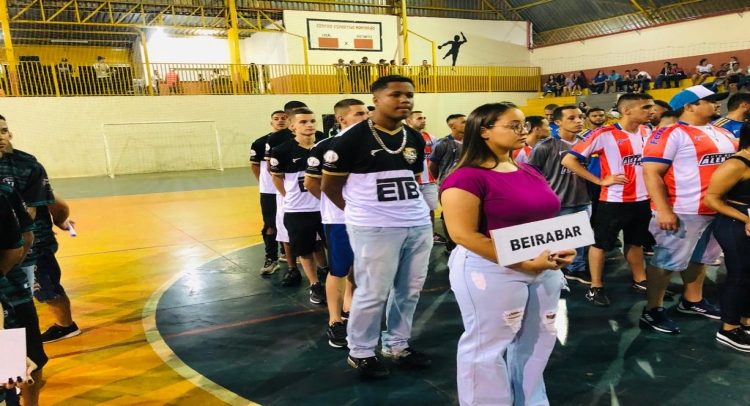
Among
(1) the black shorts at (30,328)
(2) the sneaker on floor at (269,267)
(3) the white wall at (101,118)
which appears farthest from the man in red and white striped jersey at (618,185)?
(3) the white wall at (101,118)

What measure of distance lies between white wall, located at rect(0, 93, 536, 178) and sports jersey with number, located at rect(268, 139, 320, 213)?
15.3m

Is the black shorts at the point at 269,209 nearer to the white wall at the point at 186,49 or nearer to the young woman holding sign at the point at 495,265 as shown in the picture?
the young woman holding sign at the point at 495,265

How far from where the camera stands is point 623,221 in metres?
4.63

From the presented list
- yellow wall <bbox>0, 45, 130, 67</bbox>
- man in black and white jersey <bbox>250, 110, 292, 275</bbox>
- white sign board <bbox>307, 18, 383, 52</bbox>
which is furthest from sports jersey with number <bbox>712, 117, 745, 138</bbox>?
yellow wall <bbox>0, 45, 130, 67</bbox>

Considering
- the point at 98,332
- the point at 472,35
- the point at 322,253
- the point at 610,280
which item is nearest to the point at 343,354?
the point at 322,253

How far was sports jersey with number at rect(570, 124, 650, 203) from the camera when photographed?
4.59m

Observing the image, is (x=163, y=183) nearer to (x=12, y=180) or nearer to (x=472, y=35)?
(x=12, y=180)

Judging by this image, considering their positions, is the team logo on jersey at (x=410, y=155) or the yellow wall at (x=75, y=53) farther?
the yellow wall at (x=75, y=53)

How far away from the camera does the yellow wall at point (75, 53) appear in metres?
25.5

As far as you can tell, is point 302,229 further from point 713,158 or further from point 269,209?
point 713,158

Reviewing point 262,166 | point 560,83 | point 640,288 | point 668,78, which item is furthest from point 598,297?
point 560,83

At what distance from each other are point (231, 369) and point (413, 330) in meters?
1.48

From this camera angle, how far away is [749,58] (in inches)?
787

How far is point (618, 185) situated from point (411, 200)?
2.32m
